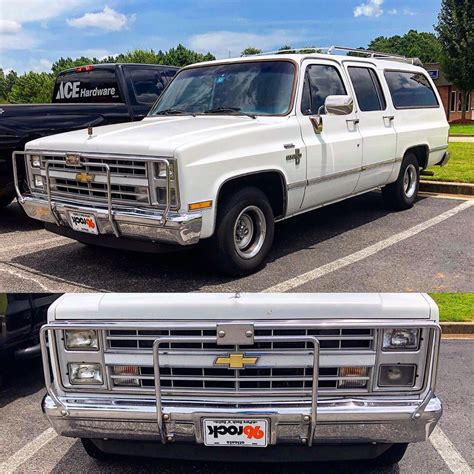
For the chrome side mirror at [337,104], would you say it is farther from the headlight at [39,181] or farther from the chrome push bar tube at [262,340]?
the chrome push bar tube at [262,340]

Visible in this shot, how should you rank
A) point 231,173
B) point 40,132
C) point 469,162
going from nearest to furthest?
1. point 231,173
2. point 40,132
3. point 469,162

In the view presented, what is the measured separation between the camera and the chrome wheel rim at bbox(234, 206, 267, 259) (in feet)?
16.6

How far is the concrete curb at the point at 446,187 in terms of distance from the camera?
898 cm

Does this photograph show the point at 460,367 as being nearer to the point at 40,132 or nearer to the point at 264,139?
the point at 264,139

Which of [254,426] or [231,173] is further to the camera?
[231,173]

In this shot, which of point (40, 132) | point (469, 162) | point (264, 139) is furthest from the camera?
point (469, 162)

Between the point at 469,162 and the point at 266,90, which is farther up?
the point at 266,90

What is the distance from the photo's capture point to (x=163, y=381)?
2.57m

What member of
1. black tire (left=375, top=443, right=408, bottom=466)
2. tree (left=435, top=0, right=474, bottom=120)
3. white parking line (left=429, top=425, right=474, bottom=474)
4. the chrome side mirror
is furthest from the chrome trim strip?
tree (left=435, top=0, right=474, bottom=120)

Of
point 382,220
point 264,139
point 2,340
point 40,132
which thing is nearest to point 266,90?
point 264,139

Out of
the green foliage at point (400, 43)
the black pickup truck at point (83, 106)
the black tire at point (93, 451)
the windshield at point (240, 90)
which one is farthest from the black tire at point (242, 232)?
the green foliage at point (400, 43)

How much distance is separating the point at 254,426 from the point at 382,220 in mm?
4978

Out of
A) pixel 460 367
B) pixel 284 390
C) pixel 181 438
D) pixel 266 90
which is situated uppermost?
pixel 266 90

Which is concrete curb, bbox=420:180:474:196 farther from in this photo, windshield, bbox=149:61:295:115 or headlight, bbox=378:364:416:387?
headlight, bbox=378:364:416:387
